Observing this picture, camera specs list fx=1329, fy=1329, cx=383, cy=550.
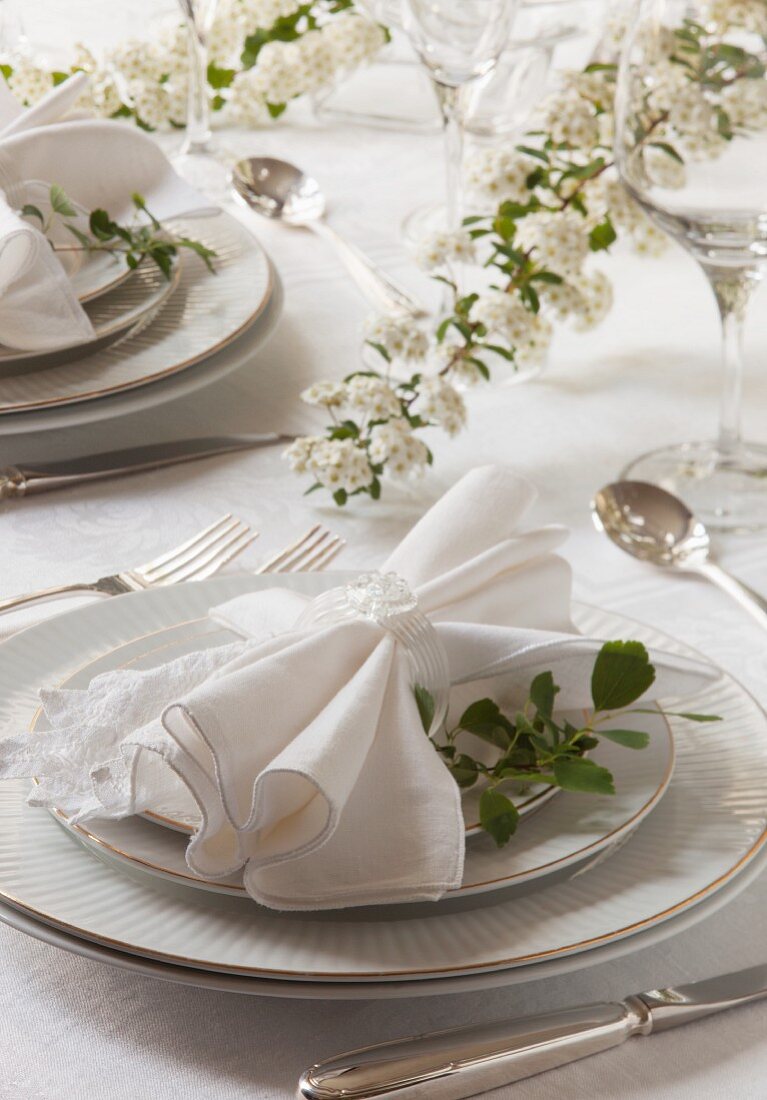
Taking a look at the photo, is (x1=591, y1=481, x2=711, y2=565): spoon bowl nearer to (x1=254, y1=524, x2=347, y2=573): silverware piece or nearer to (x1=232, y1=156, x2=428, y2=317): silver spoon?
(x1=254, y1=524, x2=347, y2=573): silverware piece

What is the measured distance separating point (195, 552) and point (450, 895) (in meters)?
0.33

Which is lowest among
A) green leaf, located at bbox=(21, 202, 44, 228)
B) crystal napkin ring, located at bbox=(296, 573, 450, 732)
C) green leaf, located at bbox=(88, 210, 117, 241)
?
green leaf, located at bbox=(88, 210, 117, 241)

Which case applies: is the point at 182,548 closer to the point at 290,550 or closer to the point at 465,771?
the point at 290,550

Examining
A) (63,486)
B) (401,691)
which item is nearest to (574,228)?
(63,486)

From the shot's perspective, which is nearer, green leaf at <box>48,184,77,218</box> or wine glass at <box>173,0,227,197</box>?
green leaf at <box>48,184,77,218</box>

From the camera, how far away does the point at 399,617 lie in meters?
0.52

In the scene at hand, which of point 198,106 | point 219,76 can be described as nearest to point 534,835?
point 198,106

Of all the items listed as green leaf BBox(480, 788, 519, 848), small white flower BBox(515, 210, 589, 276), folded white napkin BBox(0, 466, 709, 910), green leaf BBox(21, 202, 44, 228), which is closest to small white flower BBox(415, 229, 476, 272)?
small white flower BBox(515, 210, 589, 276)

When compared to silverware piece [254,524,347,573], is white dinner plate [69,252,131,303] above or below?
above

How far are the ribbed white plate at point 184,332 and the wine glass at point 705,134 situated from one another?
28cm

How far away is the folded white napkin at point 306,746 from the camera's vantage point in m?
0.43

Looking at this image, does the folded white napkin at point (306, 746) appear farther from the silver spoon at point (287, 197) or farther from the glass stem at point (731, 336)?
the silver spoon at point (287, 197)

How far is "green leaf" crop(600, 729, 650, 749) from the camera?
1.62 ft

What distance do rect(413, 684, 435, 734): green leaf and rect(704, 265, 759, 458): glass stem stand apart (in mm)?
404
